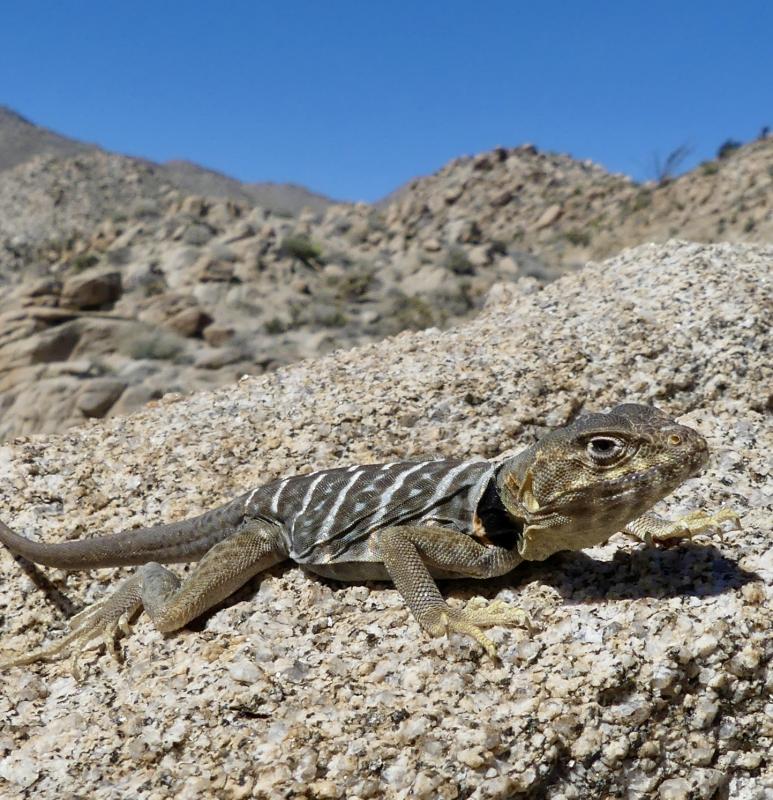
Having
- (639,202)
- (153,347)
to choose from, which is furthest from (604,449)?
(639,202)

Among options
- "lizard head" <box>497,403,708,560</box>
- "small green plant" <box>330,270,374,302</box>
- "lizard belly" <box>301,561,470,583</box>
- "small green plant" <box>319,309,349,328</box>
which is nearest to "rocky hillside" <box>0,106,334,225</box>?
"small green plant" <box>330,270,374,302</box>

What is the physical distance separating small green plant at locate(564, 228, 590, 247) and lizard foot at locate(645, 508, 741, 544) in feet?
116

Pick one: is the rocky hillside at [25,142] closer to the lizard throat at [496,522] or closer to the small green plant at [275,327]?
the small green plant at [275,327]

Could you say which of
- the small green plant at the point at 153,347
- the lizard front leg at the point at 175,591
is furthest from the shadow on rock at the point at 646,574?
the small green plant at the point at 153,347

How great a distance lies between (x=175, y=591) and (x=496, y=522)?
1.68 m

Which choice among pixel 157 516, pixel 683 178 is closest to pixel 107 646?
pixel 157 516

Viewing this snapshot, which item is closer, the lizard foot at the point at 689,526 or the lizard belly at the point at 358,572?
the lizard foot at the point at 689,526

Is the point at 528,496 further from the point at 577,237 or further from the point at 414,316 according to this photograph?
the point at 577,237

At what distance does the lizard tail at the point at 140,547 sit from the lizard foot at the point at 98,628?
0.78 feet

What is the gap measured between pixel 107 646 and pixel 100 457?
1.77 metres

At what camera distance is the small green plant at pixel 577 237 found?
3744 centimetres

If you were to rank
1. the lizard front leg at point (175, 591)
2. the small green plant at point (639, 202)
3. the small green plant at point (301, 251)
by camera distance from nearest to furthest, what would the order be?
the lizard front leg at point (175, 591), the small green plant at point (301, 251), the small green plant at point (639, 202)

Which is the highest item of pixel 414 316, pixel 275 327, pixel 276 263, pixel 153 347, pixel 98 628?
pixel 276 263

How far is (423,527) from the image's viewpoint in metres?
3.68
